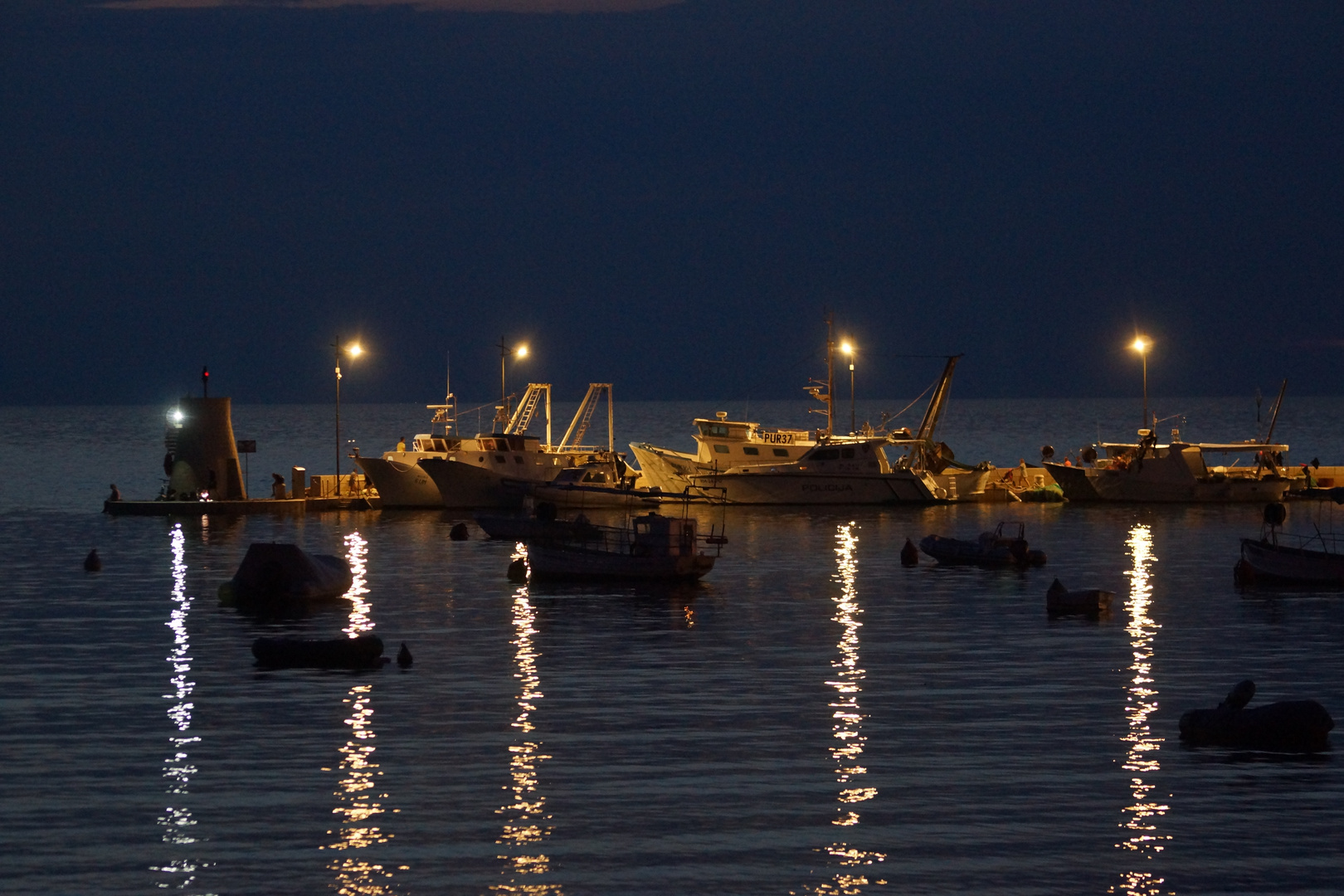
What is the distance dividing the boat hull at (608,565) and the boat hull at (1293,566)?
17.5 m

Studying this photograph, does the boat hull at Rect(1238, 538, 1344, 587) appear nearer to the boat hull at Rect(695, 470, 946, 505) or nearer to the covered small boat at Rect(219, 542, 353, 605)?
the covered small boat at Rect(219, 542, 353, 605)

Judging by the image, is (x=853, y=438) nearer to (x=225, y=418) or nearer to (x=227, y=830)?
(x=225, y=418)

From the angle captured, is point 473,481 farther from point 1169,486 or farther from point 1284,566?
point 1284,566

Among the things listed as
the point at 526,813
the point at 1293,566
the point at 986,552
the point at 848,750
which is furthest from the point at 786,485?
the point at 526,813

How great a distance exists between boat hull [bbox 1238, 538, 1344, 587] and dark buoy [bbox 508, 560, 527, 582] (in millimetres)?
23180

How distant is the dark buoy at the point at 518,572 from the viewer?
174ft

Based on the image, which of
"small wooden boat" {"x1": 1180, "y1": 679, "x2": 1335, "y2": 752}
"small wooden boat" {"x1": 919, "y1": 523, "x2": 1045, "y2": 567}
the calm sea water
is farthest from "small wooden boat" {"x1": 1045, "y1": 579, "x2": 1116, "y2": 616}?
"small wooden boat" {"x1": 1180, "y1": 679, "x2": 1335, "y2": 752}

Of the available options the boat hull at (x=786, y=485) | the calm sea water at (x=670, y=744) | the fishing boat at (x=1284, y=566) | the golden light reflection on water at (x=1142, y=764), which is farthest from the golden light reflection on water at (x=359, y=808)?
the boat hull at (x=786, y=485)

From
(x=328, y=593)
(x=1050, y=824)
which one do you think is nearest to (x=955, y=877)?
(x=1050, y=824)

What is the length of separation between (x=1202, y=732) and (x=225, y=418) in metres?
61.0

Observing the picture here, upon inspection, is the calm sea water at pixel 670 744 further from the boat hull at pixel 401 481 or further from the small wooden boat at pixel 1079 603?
the boat hull at pixel 401 481

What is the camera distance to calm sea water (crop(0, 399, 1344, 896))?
1997 cm

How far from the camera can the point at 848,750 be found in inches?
1046

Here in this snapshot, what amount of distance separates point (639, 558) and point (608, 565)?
3.74 feet
